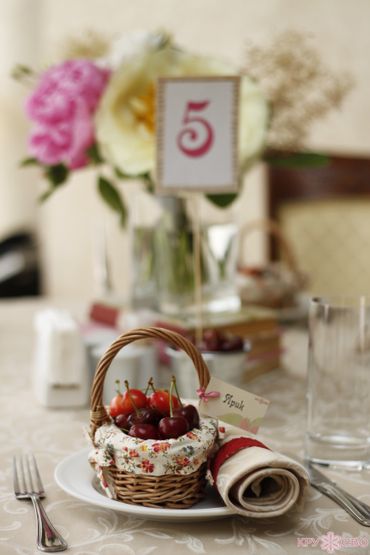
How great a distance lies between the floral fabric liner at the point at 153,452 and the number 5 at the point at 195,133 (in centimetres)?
60

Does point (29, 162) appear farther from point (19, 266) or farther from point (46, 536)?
point (19, 266)

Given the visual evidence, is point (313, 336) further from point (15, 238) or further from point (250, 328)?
point (15, 238)

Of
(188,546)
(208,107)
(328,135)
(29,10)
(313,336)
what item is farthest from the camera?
(29,10)

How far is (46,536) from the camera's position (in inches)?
27.7

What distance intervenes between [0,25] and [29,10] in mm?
315

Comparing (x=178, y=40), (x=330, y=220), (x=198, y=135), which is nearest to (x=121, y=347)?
(x=198, y=135)

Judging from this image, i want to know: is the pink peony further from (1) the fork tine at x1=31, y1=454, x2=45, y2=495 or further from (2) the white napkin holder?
(1) the fork tine at x1=31, y1=454, x2=45, y2=495

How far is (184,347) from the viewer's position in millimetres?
751

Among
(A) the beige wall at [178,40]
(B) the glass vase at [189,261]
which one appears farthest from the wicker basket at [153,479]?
(A) the beige wall at [178,40]

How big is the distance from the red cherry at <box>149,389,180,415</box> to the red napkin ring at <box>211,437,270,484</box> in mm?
68

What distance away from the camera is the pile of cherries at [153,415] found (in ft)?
2.46

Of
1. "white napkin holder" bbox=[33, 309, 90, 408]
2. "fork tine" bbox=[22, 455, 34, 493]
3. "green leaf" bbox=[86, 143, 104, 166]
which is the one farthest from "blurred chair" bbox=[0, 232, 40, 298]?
"fork tine" bbox=[22, 455, 34, 493]

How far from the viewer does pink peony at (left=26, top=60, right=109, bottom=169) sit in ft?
4.31

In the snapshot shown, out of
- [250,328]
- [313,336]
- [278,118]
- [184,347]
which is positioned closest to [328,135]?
[278,118]
